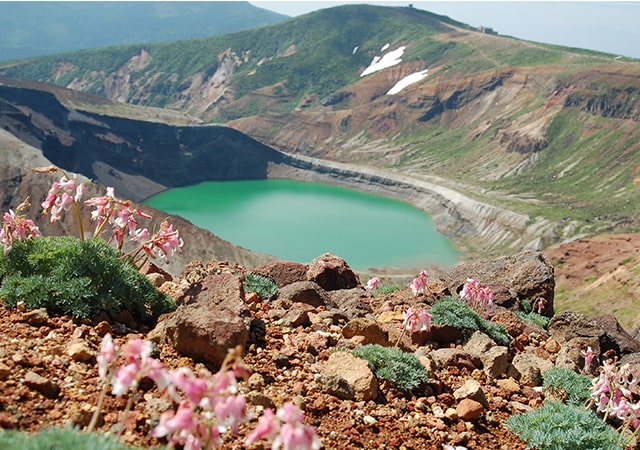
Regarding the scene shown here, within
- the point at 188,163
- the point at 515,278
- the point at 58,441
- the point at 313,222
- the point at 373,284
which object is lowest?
the point at 313,222

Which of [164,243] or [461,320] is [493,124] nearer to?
[461,320]

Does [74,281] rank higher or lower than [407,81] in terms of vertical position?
lower

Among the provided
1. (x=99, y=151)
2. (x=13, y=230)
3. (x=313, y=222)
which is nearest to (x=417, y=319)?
(x=13, y=230)

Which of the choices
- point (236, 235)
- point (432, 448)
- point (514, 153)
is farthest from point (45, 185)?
point (514, 153)

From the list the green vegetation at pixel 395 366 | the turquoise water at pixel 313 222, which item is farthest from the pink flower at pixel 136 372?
the turquoise water at pixel 313 222

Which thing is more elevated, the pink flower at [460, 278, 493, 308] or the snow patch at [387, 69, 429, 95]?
Answer: the snow patch at [387, 69, 429, 95]

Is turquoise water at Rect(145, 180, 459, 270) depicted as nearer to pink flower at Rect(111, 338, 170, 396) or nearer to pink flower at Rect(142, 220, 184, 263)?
pink flower at Rect(142, 220, 184, 263)

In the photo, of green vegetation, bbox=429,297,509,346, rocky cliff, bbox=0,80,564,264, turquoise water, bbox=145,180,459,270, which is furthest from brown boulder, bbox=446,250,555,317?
rocky cliff, bbox=0,80,564,264

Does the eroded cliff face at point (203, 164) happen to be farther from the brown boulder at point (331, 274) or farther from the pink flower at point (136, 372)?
the pink flower at point (136, 372)
